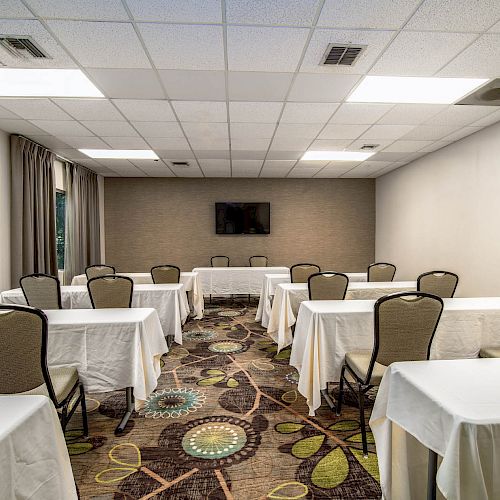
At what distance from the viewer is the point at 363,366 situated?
2.51 metres

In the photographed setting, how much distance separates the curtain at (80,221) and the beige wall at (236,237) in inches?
29.4

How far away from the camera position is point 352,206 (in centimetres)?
957

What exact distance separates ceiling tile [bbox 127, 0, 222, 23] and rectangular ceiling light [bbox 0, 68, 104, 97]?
126 centimetres

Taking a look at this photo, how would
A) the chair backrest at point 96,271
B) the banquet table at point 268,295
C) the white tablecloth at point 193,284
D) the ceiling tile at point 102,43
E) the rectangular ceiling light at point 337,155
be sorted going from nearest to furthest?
the ceiling tile at point 102,43 < the chair backrest at point 96,271 < the banquet table at point 268,295 < the white tablecloth at point 193,284 < the rectangular ceiling light at point 337,155

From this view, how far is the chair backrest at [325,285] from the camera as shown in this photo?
4.00 m

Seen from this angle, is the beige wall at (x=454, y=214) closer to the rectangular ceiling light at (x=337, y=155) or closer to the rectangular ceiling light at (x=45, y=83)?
the rectangular ceiling light at (x=337, y=155)

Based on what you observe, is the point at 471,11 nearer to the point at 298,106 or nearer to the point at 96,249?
the point at 298,106

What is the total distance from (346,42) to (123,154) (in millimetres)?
5044

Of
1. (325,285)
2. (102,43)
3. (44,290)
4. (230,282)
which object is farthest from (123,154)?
(325,285)

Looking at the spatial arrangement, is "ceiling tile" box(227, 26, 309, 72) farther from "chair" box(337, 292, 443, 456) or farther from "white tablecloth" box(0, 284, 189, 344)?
"white tablecloth" box(0, 284, 189, 344)

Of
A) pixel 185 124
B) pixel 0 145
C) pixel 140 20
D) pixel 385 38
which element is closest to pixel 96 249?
pixel 0 145

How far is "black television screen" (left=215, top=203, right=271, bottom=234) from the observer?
9.35m

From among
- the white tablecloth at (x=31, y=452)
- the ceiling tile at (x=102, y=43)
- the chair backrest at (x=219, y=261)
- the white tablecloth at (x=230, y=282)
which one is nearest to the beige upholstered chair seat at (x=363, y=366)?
the white tablecloth at (x=31, y=452)

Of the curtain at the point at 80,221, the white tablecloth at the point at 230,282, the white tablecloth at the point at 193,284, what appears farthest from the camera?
the curtain at the point at 80,221
